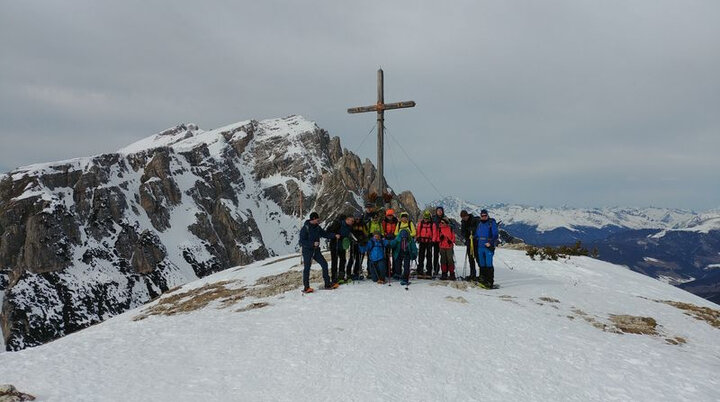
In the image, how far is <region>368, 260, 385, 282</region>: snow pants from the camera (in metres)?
16.9

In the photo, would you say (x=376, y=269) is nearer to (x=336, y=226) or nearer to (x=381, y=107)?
(x=336, y=226)

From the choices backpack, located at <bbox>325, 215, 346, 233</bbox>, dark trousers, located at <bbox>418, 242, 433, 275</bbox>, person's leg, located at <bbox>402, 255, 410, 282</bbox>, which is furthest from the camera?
dark trousers, located at <bbox>418, 242, 433, 275</bbox>

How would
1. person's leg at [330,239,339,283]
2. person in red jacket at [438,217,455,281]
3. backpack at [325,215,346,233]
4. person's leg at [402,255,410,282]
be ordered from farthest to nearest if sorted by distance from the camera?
→ person in red jacket at [438,217,455,281] → person's leg at [330,239,339,283] → backpack at [325,215,346,233] → person's leg at [402,255,410,282]

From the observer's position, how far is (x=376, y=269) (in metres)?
17.7

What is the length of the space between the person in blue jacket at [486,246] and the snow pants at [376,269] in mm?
3982

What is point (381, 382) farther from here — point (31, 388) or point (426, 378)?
point (31, 388)

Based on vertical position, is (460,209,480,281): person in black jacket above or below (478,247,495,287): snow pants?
above

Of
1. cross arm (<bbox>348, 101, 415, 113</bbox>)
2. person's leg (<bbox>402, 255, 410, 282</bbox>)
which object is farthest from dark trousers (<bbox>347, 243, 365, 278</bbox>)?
cross arm (<bbox>348, 101, 415, 113</bbox>)

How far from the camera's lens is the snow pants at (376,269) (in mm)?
16906

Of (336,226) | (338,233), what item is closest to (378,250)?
(338,233)

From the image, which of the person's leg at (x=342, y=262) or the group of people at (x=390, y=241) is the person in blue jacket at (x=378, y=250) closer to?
the group of people at (x=390, y=241)

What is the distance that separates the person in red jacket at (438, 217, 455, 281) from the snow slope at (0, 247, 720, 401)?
282 cm

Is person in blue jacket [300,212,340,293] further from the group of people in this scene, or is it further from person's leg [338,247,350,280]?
person's leg [338,247,350,280]

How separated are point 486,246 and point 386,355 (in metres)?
8.38
